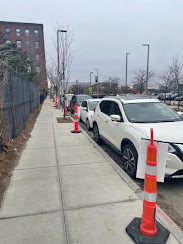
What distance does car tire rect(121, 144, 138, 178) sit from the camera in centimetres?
393

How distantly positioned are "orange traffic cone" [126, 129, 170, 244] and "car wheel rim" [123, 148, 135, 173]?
1703mm

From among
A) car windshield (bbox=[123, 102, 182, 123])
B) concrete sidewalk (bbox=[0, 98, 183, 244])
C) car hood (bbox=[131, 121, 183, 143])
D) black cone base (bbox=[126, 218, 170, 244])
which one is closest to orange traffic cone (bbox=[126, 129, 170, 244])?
black cone base (bbox=[126, 218, 170, 244])

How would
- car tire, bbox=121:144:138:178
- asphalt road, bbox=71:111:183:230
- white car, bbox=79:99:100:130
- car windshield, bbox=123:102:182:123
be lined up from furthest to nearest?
white car, bbox=79:99:100:130 < car windshield, bbox=123:102:182:123 < car tire, bbox=121:144:138:178 < asphalt road, bbox=71:111:183:230

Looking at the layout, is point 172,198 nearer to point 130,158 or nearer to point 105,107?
point 130,158

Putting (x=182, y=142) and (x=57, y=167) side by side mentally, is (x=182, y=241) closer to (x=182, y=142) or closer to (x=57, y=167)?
(x=182, y=142)

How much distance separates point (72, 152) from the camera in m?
5.55

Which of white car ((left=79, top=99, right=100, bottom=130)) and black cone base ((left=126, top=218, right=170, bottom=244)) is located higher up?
white car ((left=79, top=99, right=100, bottom=130))

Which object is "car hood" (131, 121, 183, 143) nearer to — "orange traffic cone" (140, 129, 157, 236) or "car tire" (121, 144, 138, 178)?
"car tire" (121, 144, 138, 178)

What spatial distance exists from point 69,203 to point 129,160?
169 cm

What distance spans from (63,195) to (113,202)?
2.80 feet

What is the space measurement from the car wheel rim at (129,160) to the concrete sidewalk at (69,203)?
226 mm

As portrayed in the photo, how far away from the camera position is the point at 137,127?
4070mm

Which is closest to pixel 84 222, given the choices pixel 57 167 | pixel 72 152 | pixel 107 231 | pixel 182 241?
pixel 107 231

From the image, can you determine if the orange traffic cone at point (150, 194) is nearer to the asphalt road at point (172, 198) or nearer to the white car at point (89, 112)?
the asphalt road at point (172, 198)
